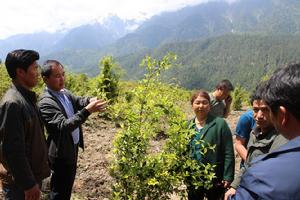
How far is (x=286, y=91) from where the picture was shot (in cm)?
168

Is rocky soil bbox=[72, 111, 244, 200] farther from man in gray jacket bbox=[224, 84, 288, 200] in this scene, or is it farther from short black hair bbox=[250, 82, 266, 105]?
short black hair bbox=[250, 82, 266, 105]

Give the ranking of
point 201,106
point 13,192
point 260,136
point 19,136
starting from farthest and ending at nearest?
point 201,106, point 260,136, point 13,192, point 19,136

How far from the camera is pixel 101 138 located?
31.9 feet

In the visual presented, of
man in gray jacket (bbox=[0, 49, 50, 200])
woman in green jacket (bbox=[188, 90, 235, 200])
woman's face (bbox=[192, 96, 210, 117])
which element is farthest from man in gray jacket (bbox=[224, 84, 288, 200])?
man in gray jacket (bbox=[0, 49, 50, 200])

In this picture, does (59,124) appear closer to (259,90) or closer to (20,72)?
(20,72)

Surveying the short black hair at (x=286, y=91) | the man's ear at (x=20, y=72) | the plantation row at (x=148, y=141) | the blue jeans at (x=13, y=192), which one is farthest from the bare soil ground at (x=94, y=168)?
the short black hair at (x=286, y=91)

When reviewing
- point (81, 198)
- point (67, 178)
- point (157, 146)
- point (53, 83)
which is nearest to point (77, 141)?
point (67, 178)

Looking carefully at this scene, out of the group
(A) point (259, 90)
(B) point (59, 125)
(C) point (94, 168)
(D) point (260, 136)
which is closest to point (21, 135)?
(B) point (59, 125)

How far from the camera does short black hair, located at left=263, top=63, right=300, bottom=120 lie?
65.2 inches

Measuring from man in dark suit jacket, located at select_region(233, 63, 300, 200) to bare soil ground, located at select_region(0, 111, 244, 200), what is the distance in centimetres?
293

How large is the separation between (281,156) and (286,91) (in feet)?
1.05

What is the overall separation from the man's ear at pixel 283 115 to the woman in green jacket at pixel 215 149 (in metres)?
2.66

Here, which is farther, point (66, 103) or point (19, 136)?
point (66, 103)

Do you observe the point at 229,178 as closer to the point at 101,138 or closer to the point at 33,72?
the point at 33,72
